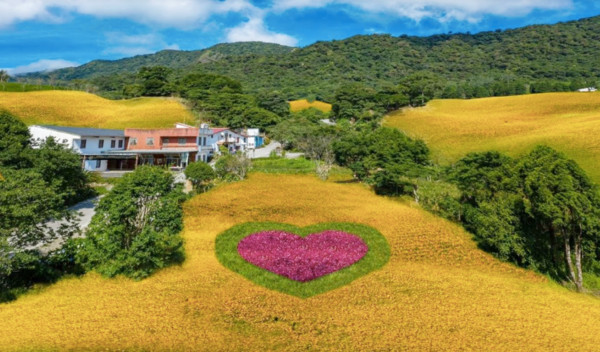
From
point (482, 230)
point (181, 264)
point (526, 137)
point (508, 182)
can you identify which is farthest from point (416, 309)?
point (526, 137)

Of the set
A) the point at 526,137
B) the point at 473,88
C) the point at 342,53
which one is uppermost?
the point at 342,53

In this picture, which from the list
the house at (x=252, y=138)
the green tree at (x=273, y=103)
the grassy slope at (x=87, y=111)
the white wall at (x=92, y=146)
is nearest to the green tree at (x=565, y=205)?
the white wall at (x=92, y=146)

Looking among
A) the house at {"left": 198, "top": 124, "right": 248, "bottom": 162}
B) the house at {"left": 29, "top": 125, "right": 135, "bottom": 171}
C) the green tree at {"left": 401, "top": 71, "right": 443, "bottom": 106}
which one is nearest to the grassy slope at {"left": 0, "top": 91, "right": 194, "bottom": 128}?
the house at {"left": 198, "top": 124, "right": 248, "bottom": 162}

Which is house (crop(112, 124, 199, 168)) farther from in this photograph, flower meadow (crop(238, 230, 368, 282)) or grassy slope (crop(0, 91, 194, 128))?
flower meadow (crop(238, 230, 368, 282))

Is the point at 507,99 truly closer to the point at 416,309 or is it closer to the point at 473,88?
the point at 473,88

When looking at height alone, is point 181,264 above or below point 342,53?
below

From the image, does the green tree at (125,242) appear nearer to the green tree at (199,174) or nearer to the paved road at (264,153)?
the green tree at (199,174)
